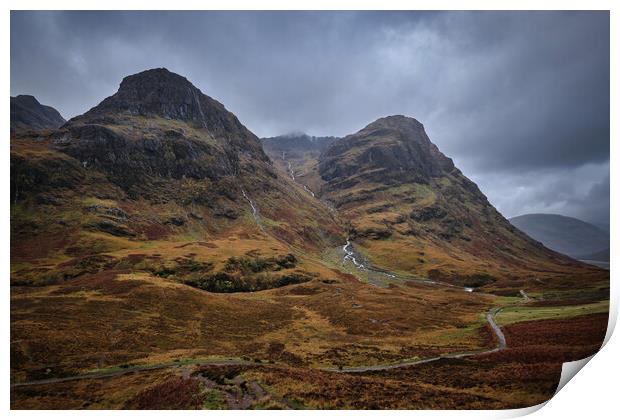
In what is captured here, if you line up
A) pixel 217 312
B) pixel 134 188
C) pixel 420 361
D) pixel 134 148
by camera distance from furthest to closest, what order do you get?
1. pixel 134 148
2. pixel 134 188
3. pixel 217 312
4. pixel 420 361

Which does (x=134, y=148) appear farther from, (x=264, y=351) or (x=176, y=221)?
(x=264, y=351)

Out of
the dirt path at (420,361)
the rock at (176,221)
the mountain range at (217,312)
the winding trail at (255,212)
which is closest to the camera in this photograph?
the mountain range at (217,312)

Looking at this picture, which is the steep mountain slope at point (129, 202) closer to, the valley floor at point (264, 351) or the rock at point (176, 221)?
the rock at point (176, 221)

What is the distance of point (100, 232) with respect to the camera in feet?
360

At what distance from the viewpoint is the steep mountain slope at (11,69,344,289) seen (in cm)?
9859

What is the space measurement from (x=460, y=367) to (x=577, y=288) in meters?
77.6

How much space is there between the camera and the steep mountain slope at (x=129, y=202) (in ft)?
323

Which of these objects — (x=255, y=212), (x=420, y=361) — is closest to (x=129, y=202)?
(x=255, y=212)

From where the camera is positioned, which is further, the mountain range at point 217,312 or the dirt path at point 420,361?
the dirt path at point 420,361

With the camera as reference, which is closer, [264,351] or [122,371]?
[122,371]

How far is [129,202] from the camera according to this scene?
139875mm

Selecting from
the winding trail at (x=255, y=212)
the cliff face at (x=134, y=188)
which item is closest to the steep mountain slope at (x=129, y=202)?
the cliff face at (x=134, y=188)
